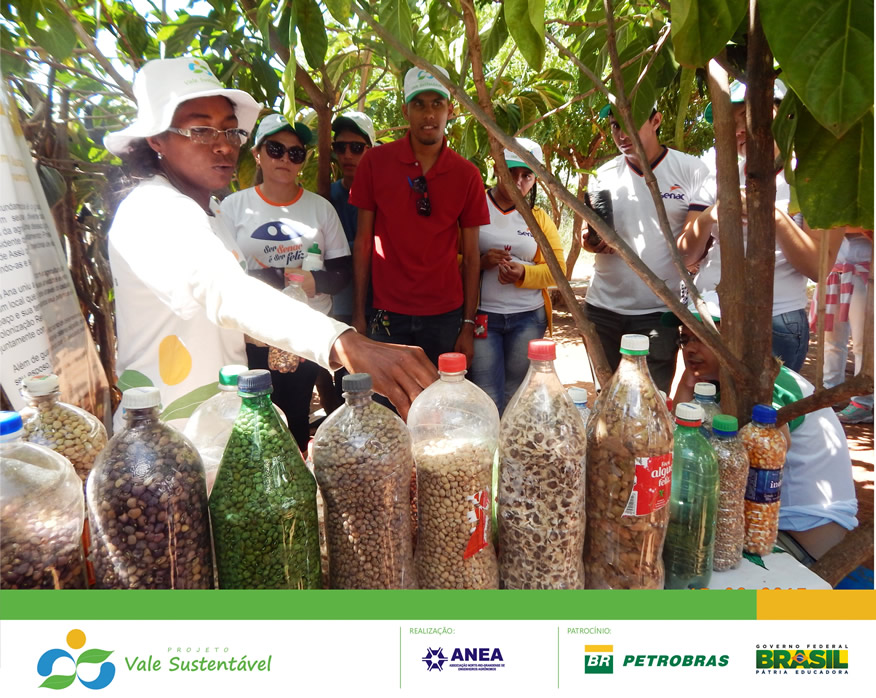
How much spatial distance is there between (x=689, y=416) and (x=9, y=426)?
3.53 ft

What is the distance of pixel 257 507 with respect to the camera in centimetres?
82

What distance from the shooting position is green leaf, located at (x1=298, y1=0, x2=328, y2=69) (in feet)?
3.85

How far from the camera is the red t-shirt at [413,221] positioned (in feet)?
8.59

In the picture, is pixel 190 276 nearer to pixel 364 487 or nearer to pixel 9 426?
pixel 9 426

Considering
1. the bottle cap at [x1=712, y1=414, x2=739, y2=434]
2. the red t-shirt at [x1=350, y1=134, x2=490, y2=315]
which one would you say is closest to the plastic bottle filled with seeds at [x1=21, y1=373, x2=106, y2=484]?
the bottle cap at [x1=712, y1=414, x2=739, y2=434]

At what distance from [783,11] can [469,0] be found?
0.49 metres

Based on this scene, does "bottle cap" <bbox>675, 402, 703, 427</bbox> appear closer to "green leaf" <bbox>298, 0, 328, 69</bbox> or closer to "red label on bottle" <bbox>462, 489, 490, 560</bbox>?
"red label on bottle" <bbox>462, 489, 490, 560</bbox>

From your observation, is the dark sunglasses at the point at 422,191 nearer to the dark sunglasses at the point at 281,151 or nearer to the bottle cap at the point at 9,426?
the dark sunglasses at the point at 281,151

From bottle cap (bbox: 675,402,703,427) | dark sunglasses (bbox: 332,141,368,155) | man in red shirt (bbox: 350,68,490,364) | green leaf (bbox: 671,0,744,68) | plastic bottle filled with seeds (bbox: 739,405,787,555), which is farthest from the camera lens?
dark sunglasses (bbox: 332,141,368,155)
